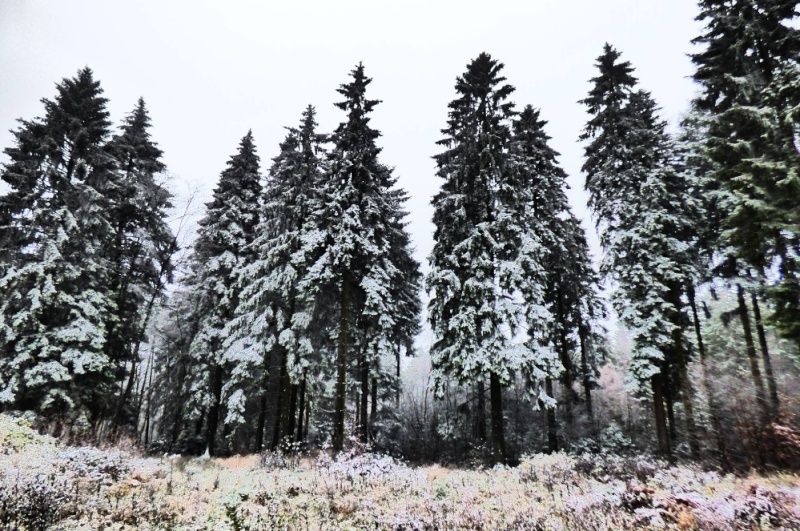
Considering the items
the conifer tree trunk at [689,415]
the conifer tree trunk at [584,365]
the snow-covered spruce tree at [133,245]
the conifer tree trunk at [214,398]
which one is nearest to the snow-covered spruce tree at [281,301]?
the conifer tree trunk at [214,398]

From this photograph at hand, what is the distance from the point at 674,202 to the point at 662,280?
344 cm

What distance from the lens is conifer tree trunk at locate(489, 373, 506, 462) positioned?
1532 centimetres

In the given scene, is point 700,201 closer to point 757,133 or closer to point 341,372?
point 757,133

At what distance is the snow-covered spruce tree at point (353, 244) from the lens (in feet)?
59.4

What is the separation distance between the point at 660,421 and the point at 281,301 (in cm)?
1766

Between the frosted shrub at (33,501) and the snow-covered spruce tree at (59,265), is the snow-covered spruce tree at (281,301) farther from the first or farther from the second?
the frosted shrub at (33,501)

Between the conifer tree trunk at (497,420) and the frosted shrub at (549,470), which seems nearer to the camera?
the frosted shrub at (549,470)

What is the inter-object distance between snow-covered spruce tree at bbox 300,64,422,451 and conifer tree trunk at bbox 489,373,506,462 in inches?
221

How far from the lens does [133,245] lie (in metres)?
22.0

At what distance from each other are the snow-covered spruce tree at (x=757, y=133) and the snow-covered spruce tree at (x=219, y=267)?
70.4 ft

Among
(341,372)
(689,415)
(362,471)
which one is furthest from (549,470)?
(341,372)

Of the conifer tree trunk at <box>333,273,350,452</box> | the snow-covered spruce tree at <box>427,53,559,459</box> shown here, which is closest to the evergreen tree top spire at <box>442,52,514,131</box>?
the snow-covered spruce tree at <box>427,53,559,459</box>

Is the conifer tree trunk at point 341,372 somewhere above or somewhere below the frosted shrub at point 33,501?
above

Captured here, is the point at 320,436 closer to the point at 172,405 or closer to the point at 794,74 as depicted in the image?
the point at 172,405
